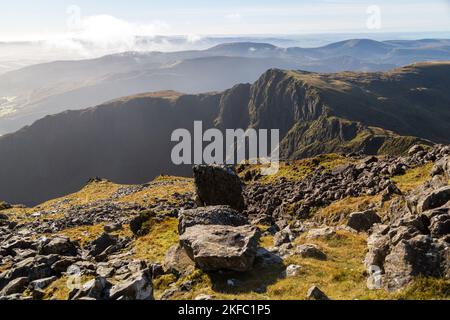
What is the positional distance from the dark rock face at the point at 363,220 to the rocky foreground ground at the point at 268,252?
8 cm

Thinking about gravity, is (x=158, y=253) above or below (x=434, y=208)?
below

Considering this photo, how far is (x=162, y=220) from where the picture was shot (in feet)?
160

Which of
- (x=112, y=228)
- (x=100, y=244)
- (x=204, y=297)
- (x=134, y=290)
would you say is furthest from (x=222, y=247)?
(x=112, y=228)

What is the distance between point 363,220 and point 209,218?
524 inches

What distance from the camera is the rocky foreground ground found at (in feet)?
65.6

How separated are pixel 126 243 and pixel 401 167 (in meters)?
36.0

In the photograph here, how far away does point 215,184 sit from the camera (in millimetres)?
51469

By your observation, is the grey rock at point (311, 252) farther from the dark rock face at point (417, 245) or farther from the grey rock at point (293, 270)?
the dark rock face at point (417, 245)

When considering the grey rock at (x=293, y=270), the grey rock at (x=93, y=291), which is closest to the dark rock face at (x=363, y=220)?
the grey rock at (x=293, y=270)

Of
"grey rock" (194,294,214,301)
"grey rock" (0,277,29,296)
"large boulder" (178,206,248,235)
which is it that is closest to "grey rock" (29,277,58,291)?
"grey rock" (0,277,29,296)

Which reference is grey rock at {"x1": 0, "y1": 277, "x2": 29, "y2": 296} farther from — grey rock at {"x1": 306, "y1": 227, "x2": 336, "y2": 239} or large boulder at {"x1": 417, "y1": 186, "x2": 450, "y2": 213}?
large boulder at {"x1": 417, "y1": 186, "x2": 450, "y2": 213}
